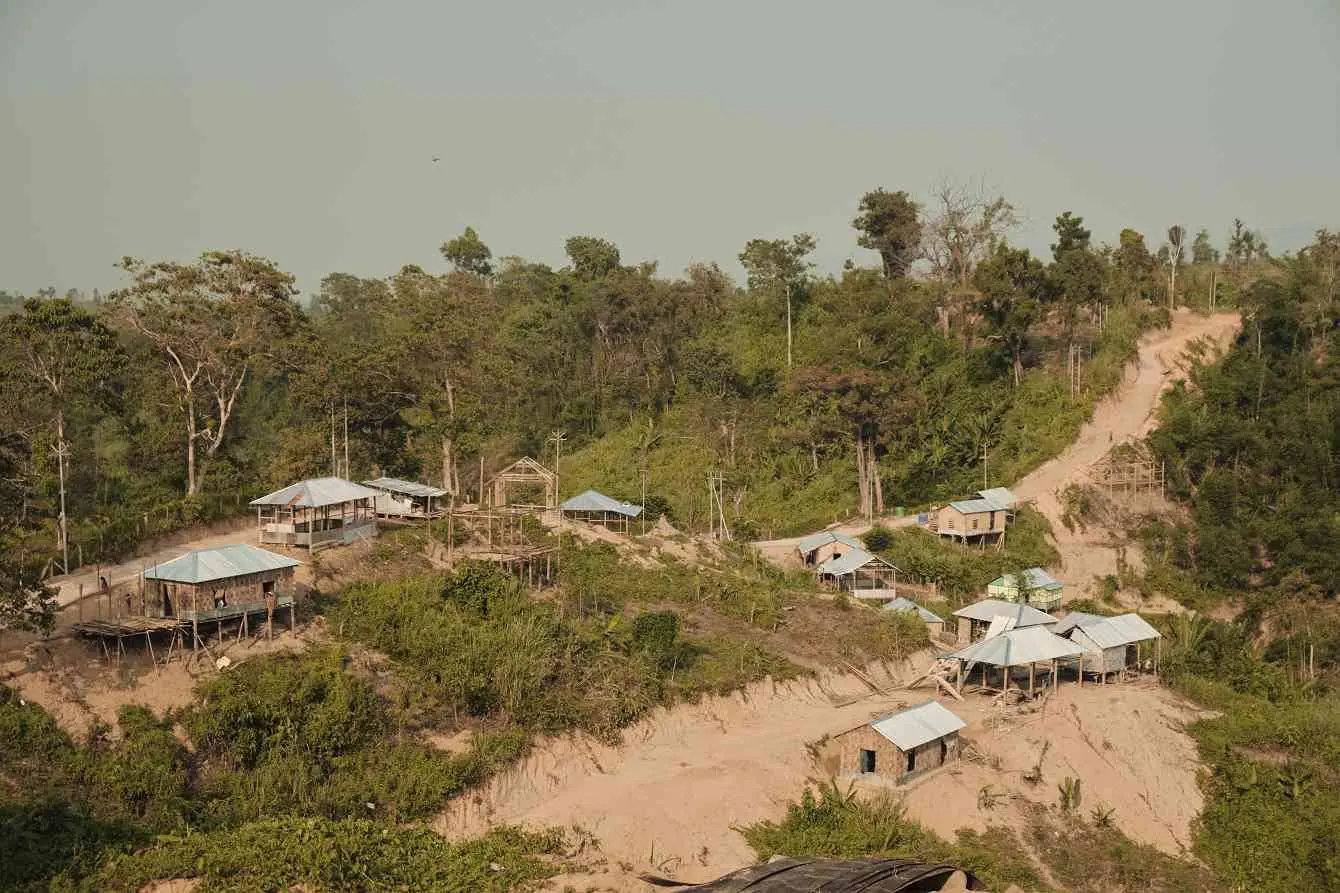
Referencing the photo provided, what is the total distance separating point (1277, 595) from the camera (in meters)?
36.3

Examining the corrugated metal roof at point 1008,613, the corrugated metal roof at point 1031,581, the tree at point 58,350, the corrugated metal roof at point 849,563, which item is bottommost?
the corrugated metal roof at point 1008,613

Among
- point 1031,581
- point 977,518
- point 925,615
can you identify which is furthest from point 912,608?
point 977,518

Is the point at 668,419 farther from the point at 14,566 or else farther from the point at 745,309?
the point at 14,566

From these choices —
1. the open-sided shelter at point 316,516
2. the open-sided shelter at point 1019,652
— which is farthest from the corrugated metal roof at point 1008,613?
the open-sided shelter at point 316,516

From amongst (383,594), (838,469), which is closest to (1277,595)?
(838,469)

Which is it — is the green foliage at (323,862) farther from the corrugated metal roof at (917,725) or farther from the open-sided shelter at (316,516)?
the open-sided shelter at (316,516)

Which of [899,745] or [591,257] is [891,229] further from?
[899,745]

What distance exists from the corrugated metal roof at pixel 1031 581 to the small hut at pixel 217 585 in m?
21.5

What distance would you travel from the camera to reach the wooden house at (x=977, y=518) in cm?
3972

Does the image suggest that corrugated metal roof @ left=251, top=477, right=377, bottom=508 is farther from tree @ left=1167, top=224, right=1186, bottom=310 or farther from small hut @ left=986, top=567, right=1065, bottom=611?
tree @ left=1167, top=224, right=1186, bottom=310

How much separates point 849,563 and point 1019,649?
924 cm

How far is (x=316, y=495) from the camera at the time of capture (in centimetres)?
2977

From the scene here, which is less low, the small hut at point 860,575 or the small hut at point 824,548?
the small hut at point 824,548

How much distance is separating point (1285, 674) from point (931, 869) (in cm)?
1956
